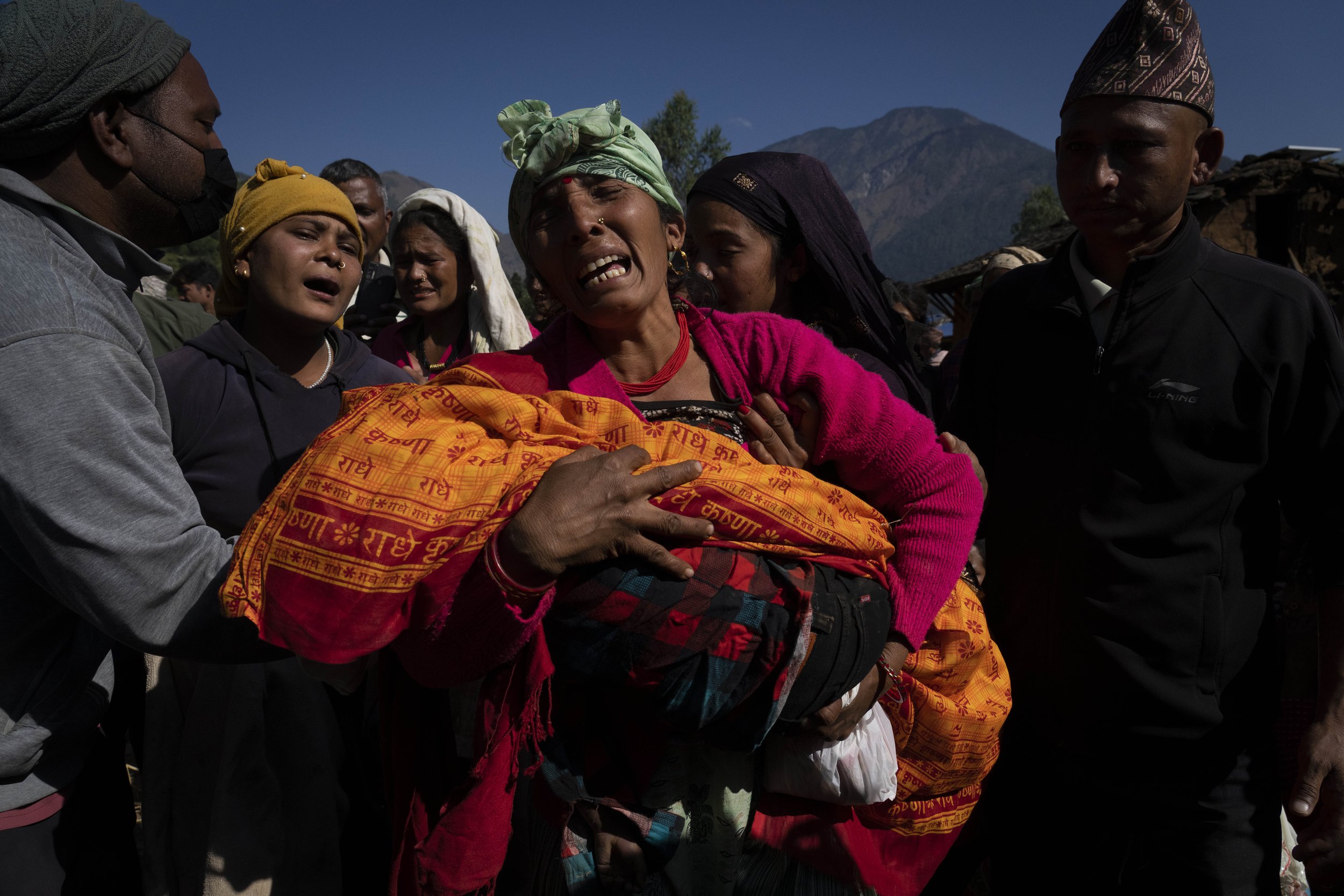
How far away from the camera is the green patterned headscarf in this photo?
196 cm

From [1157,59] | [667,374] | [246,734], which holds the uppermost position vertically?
[1157,59]

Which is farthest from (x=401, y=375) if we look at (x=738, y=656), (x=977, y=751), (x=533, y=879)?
(x=977, y=751)

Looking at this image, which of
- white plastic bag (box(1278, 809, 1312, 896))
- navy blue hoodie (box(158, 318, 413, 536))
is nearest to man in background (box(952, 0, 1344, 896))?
white plastic bag (box(1278, 809, 1312, 896))

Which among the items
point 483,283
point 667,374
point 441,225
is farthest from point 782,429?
point 441,225

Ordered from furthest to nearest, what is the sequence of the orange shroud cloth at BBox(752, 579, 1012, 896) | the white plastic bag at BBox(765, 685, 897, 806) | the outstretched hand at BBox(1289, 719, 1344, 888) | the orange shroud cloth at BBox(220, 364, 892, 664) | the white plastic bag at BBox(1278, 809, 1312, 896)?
the white plastic bag at BBox(1278, 809, 1312, 896)
the outstretched hand at BBox(1289, 719, 1344, 888)
the orange shroud cloth at BBox(752, 579, 1012, 896)
the white plastic bag at BBox(765, 685, 897, 806)
the orange shroud cloth at BBox(220, 364, 892, 664)

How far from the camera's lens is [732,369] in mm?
1988

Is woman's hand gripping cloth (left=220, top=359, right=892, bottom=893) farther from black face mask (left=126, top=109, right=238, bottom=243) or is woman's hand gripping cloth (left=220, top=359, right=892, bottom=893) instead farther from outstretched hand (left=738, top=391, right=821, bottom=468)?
black face mask (left=126, top=109, right=238, bottom=243)

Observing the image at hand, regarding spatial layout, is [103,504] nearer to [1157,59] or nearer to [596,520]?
[596,520]

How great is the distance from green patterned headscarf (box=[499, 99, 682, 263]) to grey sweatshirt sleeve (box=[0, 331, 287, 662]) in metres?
0.99

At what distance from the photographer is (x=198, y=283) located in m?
8.74

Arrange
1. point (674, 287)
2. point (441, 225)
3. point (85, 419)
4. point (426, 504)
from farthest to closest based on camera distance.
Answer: point (441, 225), point (674, 287), point (85, 419), point (426, 504)

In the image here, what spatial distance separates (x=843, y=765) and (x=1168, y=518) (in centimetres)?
119

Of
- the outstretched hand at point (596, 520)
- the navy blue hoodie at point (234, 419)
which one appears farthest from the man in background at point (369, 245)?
the outstretched hand at point (596, 520)

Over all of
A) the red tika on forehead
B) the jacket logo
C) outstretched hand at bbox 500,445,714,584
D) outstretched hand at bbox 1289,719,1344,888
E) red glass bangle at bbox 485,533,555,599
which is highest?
the red tika on forehead
